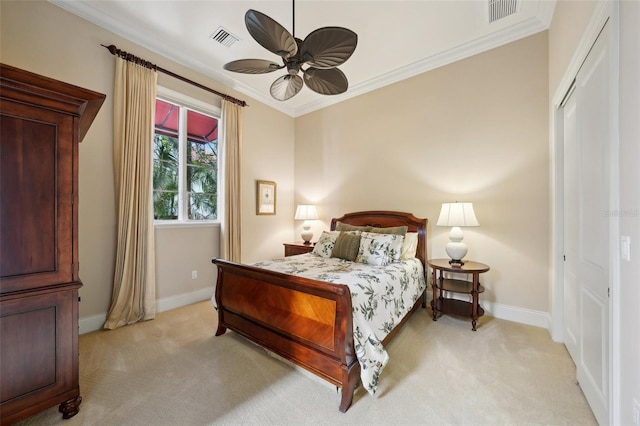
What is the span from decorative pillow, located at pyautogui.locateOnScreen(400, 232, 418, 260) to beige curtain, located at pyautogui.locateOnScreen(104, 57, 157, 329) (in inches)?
119

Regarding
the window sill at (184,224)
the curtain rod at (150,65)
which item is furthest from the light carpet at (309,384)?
the curtain rod at (150,65)

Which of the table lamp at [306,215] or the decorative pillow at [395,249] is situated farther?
the table lamp at [306,215]

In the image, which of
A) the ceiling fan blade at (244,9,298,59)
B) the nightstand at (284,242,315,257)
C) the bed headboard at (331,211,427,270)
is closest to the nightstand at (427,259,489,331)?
the bed headboard at (331,211,427,270)

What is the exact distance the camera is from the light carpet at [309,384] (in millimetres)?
1524

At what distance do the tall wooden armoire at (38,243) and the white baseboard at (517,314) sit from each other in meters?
3.77

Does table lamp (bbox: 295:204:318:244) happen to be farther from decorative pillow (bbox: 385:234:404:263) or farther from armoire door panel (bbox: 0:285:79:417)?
armoire door panel (bbox: 0:285:79:417)

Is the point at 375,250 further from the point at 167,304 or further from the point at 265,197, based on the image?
the point at 167,304

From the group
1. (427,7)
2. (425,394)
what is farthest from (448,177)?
(425,394)

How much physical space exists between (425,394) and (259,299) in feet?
4.59

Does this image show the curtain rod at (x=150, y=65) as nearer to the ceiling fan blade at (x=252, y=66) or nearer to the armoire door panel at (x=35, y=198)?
the ceiling fan blade at (x=252, y=66)

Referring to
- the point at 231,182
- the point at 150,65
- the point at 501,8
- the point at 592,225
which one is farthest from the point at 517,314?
the point at 150,65

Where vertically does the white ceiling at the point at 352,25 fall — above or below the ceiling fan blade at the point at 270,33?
above

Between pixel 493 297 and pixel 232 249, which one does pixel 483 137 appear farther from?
pixel 232 249

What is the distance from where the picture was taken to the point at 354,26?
9.11ft
